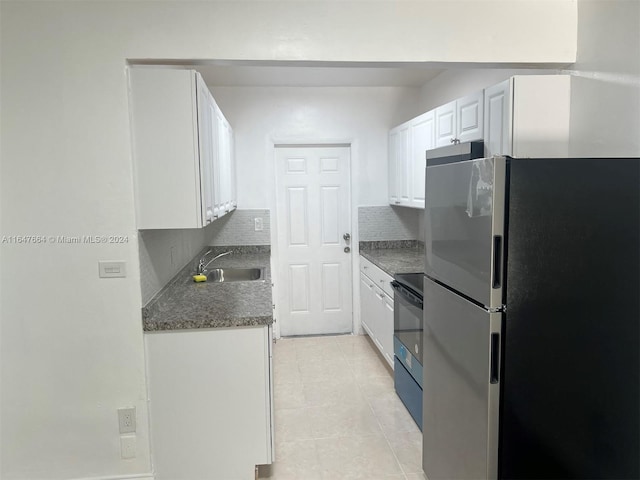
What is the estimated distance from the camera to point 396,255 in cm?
439

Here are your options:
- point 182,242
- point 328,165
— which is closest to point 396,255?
point 328,165

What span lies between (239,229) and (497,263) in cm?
334

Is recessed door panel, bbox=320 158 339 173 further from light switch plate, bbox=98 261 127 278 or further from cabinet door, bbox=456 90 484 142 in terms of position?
light switch plate, bbox=98 261 127 278

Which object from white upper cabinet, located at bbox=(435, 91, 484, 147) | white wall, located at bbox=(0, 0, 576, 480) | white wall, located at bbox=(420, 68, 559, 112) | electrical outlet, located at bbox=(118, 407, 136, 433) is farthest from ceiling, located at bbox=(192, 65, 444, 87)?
electrical outlet, located at bbox=(118, 407, 136, 433)

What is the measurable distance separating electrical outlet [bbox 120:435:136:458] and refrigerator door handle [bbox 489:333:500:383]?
1.79 m

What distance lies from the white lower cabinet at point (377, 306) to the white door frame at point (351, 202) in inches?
4.6

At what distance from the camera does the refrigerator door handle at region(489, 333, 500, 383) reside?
1.71 m

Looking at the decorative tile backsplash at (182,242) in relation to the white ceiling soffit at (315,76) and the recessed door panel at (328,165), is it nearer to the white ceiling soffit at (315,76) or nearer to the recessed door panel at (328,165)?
the recessed door panel at (328,165)

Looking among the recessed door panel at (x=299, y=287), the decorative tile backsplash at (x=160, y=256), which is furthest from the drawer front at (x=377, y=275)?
the decorative tile backsplash at (x=160, y=256)

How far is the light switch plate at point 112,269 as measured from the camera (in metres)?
2.27

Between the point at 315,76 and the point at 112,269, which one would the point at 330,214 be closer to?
the point at 315,76

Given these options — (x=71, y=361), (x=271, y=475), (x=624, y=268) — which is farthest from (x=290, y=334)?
(x=624, y=268)

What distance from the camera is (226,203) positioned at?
11.9ft

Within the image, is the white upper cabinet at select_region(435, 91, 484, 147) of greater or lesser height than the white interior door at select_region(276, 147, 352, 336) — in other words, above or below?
above
